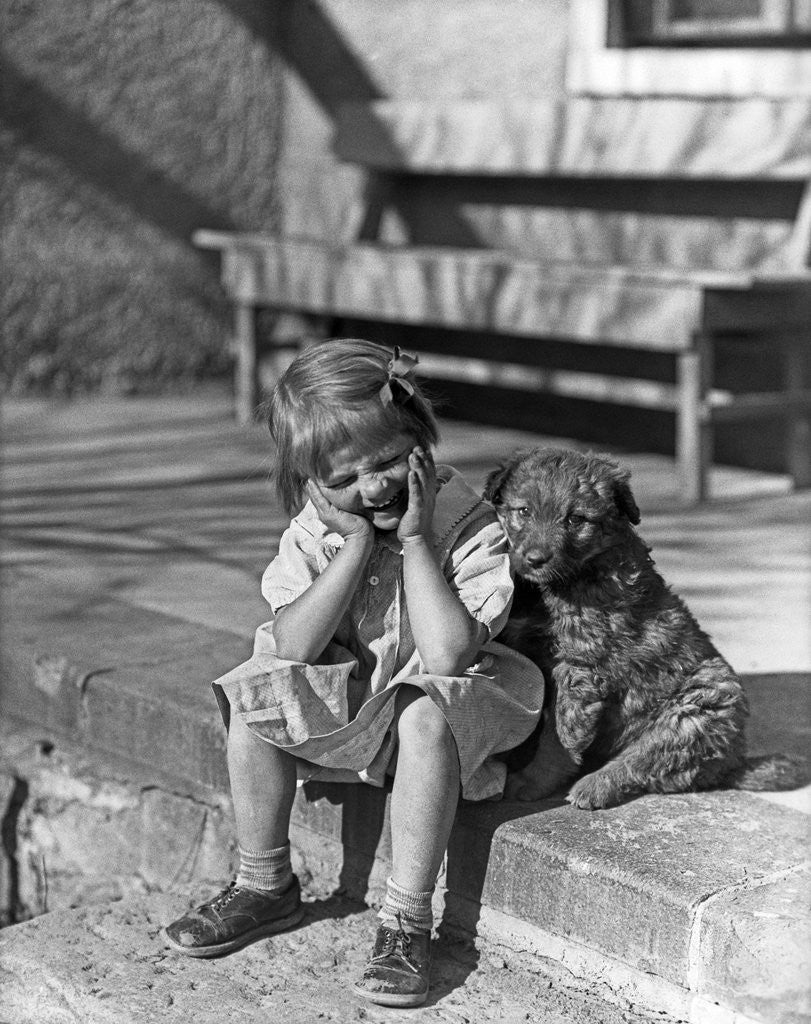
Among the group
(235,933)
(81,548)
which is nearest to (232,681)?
(235,933)

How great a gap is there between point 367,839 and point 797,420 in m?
3.70

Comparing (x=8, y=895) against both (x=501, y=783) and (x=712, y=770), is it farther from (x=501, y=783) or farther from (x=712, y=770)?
(x=712, y=770)

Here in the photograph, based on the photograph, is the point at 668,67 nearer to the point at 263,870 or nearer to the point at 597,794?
the point at 597,794

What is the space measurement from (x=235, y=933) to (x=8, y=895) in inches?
50.8

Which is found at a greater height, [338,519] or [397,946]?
[338,519]

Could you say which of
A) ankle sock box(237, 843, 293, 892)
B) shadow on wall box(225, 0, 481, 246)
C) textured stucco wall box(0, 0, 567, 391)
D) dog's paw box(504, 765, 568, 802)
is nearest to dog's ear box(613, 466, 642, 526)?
dog's paw box(504, 765, 568, 802)

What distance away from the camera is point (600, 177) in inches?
277

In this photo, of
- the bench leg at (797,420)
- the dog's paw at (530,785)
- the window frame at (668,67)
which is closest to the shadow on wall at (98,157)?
the window frame at (668,67)

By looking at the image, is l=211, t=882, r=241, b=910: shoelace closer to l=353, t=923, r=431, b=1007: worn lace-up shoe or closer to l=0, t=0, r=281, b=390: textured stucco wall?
l=353, t=923, r=431, b=1007: worn lace-up shoe

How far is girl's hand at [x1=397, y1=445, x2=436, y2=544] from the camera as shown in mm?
2621

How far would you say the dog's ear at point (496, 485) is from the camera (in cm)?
276

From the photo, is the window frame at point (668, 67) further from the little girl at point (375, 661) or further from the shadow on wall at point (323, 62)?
the little girl at point (375, 661)

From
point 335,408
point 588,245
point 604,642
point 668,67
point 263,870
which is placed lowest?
point 263,870

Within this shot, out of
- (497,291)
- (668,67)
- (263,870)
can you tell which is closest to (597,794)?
(263,870)
